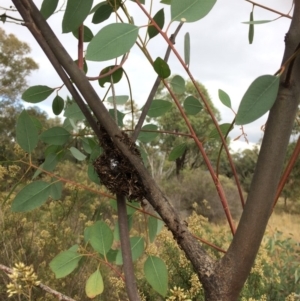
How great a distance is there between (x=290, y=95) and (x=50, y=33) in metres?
0.20

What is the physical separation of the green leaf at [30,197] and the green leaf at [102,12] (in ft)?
0.65

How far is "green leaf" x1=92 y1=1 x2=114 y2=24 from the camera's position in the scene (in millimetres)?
440

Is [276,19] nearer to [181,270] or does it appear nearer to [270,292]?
[181,270]

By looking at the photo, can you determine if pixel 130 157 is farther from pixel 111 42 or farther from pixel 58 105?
pixel 58 105

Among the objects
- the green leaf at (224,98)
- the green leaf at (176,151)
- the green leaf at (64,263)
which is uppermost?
the green leaf at (224,98)

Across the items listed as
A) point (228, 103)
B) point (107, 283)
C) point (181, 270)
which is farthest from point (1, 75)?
point (228, 103)

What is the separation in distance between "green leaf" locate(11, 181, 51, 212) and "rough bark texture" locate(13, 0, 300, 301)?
0.13 metres

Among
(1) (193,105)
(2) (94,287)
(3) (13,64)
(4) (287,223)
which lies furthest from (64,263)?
(3) (13,64)

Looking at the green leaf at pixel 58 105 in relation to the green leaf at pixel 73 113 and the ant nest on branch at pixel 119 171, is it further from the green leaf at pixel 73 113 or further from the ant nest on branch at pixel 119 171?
the ant nest on branch at pixel 119 171

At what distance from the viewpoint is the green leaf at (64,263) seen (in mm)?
376

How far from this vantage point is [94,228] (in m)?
0.38

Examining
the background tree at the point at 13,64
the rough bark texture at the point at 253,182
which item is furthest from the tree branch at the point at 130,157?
the background tree at the point at 13,64

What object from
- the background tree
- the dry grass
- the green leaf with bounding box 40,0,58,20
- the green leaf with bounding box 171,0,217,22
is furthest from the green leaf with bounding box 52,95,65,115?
the background tree

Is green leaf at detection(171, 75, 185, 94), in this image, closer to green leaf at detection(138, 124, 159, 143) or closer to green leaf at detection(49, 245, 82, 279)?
green leaf at detection(138, 124, 159, 143)
